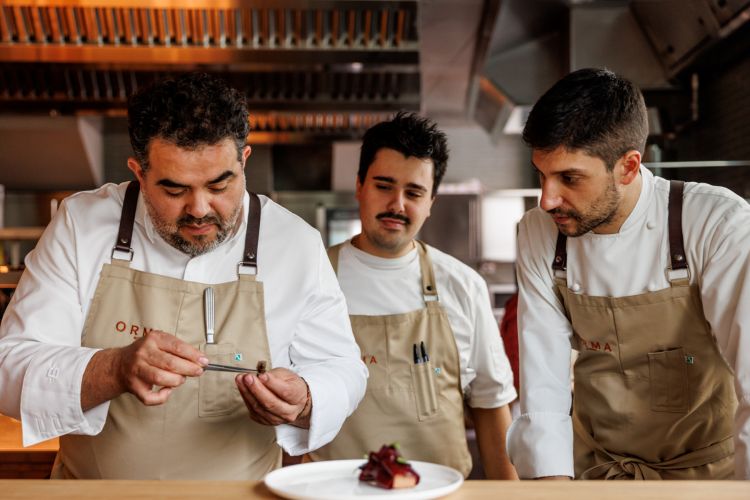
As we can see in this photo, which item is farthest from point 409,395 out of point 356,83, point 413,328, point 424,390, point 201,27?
point 356,83

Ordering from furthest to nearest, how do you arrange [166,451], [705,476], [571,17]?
[571,17]
[705,476]
[166,451]

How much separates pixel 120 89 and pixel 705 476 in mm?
4326

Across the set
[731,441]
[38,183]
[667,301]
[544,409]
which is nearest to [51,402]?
[544,409]

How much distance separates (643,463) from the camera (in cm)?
197

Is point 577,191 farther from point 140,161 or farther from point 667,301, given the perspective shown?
point 140,161

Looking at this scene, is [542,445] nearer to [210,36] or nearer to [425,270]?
[425,270]

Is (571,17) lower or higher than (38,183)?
higher

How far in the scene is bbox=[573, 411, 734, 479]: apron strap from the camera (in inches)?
75.7

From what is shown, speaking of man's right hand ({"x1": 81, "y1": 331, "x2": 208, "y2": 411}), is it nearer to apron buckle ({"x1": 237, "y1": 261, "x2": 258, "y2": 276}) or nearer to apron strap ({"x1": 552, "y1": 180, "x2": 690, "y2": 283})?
apron buckle ({"x1": 237, "y1": 261, "x2": 258, "y2": 276})

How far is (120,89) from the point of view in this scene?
5094mm

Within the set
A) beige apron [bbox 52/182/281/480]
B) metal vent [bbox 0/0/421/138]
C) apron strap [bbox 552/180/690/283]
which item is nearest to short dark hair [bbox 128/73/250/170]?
beige apron [bbox 52/182/281/480]

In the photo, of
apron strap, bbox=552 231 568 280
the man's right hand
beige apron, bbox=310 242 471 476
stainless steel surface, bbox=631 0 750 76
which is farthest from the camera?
stainless steel surface, bbox=631 0 750 76

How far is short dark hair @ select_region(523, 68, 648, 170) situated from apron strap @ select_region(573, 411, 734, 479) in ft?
2.40

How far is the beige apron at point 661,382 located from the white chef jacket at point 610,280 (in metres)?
0.04
